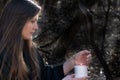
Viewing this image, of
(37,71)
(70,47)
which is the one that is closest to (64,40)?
(70,47)

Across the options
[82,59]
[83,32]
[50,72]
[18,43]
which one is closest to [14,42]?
[18,43]

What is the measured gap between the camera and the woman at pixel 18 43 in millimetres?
2408

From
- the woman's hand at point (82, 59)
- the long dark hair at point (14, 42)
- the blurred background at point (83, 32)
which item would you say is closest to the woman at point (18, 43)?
the long dark hair at point (14, 42)

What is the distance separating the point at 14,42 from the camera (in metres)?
2.43

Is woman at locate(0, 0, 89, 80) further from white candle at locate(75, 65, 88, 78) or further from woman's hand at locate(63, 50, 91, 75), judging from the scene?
woman's hand at locate(63, 50, 91, 75)

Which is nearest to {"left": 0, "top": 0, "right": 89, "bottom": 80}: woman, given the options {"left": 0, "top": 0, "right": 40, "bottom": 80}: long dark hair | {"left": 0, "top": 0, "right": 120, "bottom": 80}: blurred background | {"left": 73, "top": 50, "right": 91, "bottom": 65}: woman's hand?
{"left": 0, "top": 0, "right": 40, "bottom": 80}: long dark hair

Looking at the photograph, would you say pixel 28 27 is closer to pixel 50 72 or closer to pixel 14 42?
pixel 14 42

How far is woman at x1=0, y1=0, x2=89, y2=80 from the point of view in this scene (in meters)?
2.41

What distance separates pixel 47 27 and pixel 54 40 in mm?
201

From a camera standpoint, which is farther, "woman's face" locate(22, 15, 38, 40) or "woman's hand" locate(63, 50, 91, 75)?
"woman's hand" locate(63, 50, 91, 75)

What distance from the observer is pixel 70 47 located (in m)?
5.36

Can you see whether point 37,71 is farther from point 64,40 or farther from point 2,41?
Result: point 64,40

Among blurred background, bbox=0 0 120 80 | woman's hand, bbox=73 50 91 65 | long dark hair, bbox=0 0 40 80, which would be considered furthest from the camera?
blurred background, bbox=0 0 120 80

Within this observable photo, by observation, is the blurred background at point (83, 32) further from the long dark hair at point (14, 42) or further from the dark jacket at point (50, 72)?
the long dark hair at point (14, 42)
